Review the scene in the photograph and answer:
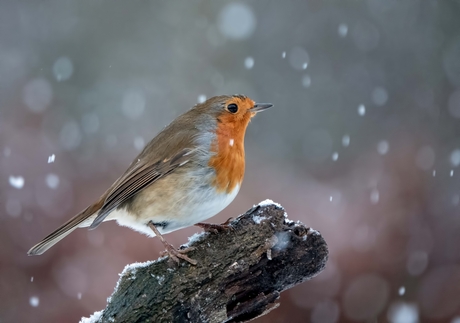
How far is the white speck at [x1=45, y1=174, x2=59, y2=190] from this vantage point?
16.7 feet

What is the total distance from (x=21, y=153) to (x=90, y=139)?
848 millimetres

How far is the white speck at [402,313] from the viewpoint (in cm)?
460

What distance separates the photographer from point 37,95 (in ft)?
20.8

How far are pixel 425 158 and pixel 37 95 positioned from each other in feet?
16.1

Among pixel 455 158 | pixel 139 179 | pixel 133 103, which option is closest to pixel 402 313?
pixel 455 158

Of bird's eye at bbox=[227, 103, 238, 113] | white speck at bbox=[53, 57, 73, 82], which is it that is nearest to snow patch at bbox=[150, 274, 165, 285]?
bird's eye at bbox=[227, 103, 238, 113]

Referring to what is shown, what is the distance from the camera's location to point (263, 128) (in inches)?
267

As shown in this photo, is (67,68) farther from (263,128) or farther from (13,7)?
(263,128)

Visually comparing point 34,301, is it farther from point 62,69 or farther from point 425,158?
point 425,158

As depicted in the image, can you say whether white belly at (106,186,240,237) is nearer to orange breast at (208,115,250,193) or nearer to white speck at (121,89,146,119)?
orange breast at (208,115,250,193)

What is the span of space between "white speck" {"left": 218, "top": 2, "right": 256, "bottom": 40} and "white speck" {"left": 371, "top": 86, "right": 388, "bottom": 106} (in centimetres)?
225


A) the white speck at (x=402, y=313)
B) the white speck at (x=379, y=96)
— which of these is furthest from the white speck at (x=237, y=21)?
the white speck at (x=402, y=313)

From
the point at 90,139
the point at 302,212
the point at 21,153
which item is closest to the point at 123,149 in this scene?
the point at 90,139

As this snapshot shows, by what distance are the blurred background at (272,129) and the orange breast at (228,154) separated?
70.1 inches
